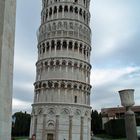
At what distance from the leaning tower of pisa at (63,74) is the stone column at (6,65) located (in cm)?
2630

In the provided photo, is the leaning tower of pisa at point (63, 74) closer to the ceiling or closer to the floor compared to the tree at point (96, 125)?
closer to the ceiling

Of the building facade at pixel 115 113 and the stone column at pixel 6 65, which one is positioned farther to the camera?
the building facade at pixel 115 113

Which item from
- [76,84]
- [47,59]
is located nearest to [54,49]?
[47,59]

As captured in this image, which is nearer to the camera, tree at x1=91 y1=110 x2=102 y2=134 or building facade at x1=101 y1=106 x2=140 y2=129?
tree at x1=91 y1=110 x2=102 y2=134

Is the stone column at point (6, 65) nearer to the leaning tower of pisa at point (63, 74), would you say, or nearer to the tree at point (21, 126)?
the leaning tower of pisa at point (63, 74)

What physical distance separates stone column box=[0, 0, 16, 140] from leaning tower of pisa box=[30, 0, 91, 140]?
26300 millimetres

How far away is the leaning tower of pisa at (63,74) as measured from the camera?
33.0m

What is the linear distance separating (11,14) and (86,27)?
31290 mm

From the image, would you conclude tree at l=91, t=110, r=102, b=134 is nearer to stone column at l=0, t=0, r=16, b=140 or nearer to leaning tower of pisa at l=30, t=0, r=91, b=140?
leaning tower of pisa at l=30, t=0, r=91, b=140

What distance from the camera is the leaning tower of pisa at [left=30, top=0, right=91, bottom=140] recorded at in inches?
1300

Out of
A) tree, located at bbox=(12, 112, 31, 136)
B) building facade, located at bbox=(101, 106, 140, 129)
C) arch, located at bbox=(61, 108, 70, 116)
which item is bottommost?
tree, located at bbox=(12, 112, 31, 136)

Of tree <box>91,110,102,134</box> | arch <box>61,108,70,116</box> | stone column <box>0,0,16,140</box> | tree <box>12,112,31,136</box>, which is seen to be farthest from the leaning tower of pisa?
tree <box>12,112,31,136</box>

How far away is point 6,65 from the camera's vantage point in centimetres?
681

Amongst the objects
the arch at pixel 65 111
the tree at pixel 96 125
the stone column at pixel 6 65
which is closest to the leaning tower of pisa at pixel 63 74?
the arch at pixel 65 111
